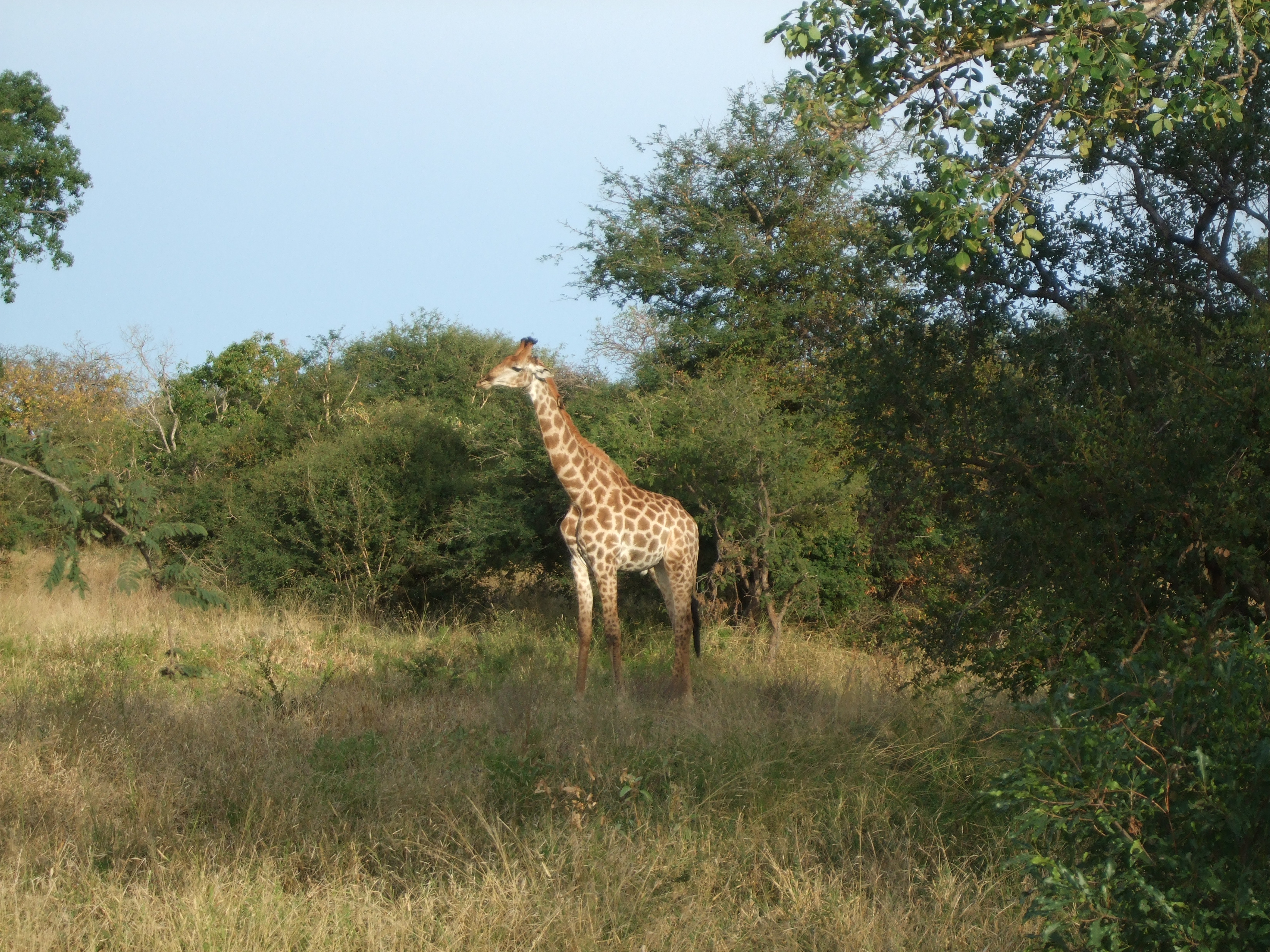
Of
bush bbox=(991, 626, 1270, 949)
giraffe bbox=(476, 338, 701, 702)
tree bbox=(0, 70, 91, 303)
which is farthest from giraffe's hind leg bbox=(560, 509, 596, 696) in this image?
tree bbox=(0, 70, 91, 303)

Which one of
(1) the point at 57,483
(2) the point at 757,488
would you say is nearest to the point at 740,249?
(2) the point at 757,488

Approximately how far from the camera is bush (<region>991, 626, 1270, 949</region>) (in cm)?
272

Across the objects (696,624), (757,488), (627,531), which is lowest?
(696,624)

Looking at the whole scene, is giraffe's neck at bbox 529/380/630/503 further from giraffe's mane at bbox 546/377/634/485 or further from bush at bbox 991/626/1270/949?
bush at bbox 991/626/1270/949

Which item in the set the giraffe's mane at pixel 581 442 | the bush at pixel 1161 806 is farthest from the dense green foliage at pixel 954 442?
the giraffe's mane at pixel 581 442

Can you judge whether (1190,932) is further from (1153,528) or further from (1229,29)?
(1229,29)

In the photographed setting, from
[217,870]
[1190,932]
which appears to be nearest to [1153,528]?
[1190,932]

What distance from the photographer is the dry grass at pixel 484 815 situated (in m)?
3.91

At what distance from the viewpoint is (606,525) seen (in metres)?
9.22

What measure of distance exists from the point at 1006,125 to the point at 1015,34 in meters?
1.64

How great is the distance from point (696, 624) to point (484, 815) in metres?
4.49

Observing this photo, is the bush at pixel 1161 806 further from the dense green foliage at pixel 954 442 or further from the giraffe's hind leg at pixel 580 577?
the giraffe's hind leg at pixel 580 577

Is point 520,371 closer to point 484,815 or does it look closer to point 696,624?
point 696,624

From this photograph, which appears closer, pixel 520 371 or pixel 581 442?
pixel 520 371
